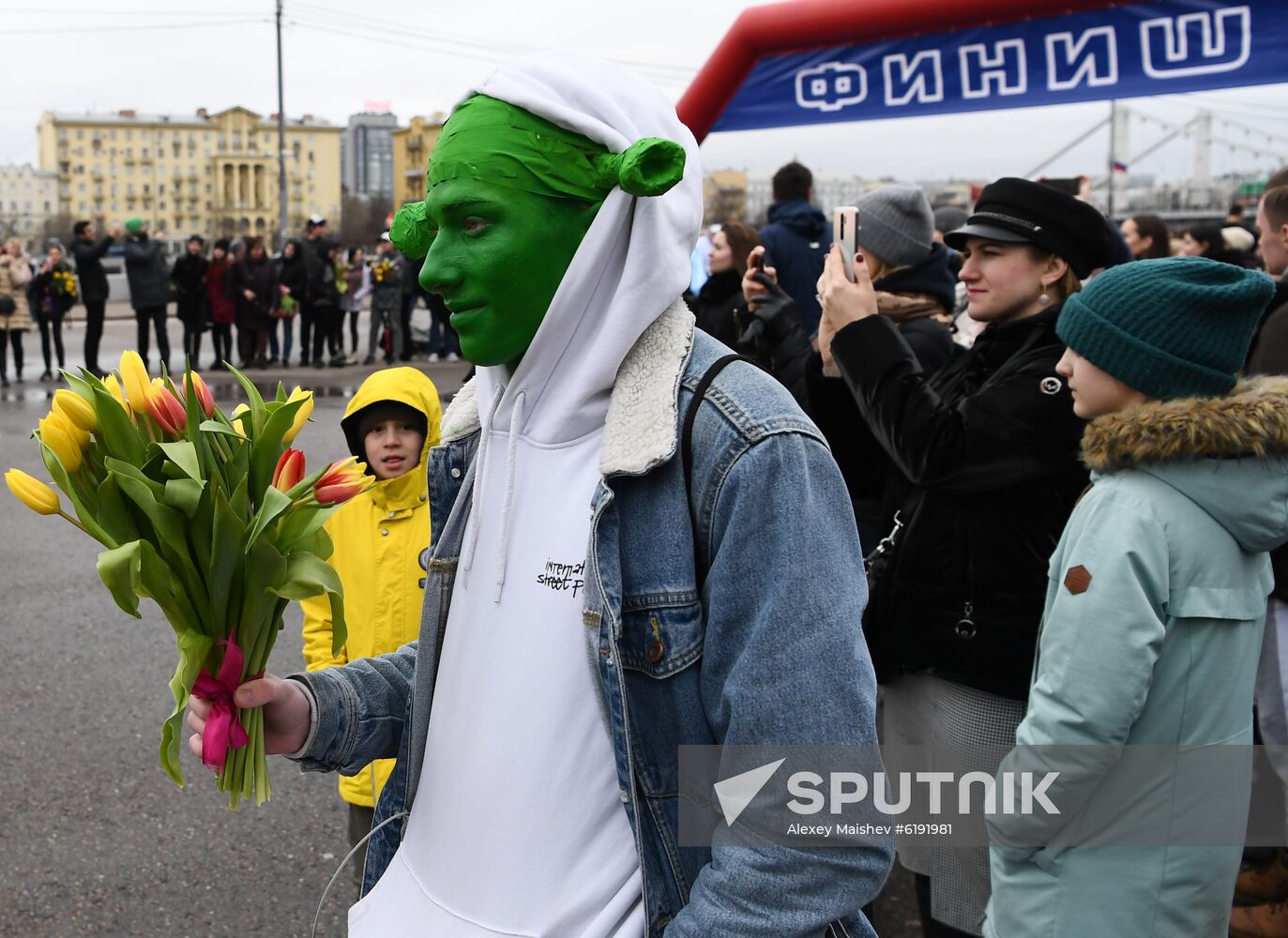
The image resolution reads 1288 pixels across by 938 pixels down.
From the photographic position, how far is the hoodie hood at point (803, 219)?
5824mm

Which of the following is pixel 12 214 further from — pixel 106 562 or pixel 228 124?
pixel 106 562

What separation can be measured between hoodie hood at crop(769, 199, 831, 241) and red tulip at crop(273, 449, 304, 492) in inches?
173

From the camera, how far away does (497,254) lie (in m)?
1.56

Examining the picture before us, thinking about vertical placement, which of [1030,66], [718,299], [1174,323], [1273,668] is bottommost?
[1273,668]

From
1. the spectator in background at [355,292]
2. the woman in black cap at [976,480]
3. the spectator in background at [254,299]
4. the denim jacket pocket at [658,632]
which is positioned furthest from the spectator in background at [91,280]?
the denim jacket pocket at [658,632]

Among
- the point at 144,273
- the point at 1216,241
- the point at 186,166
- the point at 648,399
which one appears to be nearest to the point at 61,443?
the point at 648,399

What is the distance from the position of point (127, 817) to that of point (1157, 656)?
3354mm

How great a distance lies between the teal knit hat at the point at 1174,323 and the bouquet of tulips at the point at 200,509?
144cm

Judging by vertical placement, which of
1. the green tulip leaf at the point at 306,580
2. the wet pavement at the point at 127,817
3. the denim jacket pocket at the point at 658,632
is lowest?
the wet pavement at the point at 127,817

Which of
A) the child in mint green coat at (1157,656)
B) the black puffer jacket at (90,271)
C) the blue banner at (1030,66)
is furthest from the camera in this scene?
the black puffer jacket at (90,271)

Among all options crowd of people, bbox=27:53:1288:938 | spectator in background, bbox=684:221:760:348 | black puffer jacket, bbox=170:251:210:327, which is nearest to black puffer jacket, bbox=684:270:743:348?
spectator in background, bbox=684:221:760:348

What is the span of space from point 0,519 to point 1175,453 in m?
8.05

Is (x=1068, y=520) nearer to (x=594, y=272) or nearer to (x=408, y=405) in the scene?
(x=594, y=272)
